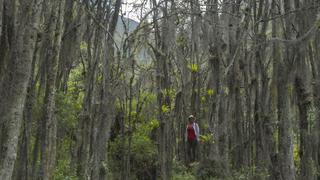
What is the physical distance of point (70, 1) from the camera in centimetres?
1371

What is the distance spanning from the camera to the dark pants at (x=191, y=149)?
16.9 m

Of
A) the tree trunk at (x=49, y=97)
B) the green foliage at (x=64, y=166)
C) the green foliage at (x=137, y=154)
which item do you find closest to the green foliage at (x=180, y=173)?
the green foliage at (x=137, y=154)

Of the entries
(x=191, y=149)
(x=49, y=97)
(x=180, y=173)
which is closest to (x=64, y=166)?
(x=180, y=173)

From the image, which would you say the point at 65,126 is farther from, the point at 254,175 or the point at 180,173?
the point at 254,175

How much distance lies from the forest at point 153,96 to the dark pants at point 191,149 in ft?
0.17

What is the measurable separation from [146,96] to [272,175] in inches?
292

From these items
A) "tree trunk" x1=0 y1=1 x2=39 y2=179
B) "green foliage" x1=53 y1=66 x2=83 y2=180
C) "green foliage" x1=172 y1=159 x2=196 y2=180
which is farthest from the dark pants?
"tree trunk" x1=0 y1=1 x2=39 y2=179

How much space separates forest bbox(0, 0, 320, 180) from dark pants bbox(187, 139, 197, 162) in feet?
0.17

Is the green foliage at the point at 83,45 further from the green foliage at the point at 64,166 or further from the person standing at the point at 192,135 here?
the person standing at the point at 192,135

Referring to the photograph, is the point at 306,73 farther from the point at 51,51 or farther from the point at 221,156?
the point at 51,51

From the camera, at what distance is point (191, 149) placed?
17.4 metres

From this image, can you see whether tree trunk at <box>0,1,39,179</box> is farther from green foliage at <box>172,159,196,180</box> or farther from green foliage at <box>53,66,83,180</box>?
green foliage at <box>172,159,196,180</box>

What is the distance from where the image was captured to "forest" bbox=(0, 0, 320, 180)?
30.1 ft

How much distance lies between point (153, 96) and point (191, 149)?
3648 mm
